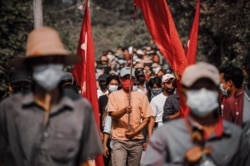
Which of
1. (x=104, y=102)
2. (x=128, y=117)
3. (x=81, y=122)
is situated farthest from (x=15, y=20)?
(x=81, y=122)

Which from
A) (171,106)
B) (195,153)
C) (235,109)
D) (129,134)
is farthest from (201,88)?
Answer: (171,106)

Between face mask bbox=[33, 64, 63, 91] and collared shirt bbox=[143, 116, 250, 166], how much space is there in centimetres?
72

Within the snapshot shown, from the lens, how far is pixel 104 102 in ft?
38.9

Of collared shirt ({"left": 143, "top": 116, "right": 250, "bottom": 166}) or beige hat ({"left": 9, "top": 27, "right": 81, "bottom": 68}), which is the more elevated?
beige hat ({"left": 9, "top": 27, "right": 81, "bottom": 68})

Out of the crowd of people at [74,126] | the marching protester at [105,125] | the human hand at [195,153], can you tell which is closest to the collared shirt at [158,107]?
the marching protester at [105,125]

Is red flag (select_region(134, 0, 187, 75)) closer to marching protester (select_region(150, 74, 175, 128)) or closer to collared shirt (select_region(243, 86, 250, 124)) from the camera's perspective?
marching protester (select_region(150, 74, 175, 128))

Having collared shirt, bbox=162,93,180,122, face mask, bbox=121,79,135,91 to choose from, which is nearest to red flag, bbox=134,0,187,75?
collared shirt, bbox=162,93,180,122

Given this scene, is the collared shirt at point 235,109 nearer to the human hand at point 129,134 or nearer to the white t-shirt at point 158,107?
the human hand at point 129,134

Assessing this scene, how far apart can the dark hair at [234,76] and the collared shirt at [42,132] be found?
3494mm

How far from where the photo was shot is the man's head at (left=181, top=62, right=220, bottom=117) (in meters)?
4.91

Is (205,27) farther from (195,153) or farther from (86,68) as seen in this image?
(195,153)

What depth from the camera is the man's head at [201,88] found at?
4914 millimetres

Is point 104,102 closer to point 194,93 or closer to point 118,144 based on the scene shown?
point 118,144

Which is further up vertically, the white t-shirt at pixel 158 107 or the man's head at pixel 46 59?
the man's head at pixel 46 59
